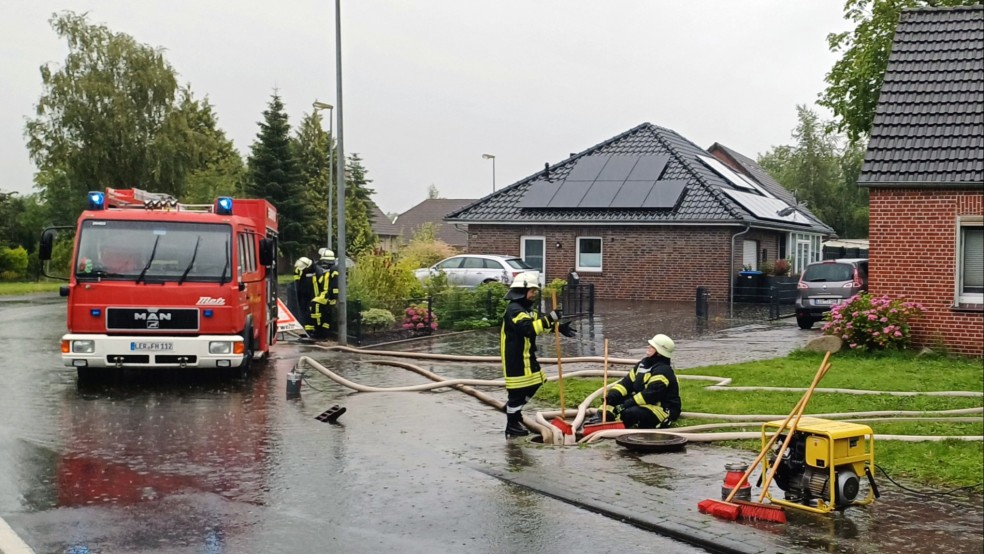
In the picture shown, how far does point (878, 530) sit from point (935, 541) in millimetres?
381

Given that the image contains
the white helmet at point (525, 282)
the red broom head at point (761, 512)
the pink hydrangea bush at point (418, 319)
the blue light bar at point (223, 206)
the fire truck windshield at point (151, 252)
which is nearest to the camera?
the red broom head at point (761, 512)

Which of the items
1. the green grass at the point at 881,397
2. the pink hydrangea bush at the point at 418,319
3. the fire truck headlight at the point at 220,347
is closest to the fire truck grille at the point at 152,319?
the fire truck headlight at the point at 220,347

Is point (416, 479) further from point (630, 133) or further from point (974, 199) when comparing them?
point (630, 133)

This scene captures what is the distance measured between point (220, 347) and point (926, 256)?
1060 centimetres

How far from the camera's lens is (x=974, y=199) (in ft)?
51.3

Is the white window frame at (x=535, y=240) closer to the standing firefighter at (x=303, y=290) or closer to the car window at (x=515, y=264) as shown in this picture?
the car window at (x=515, y=264)

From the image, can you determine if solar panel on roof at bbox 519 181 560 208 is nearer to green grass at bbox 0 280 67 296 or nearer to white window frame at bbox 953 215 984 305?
green grass at bbox 0 280 67 296

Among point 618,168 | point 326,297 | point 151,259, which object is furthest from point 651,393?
point 618,168

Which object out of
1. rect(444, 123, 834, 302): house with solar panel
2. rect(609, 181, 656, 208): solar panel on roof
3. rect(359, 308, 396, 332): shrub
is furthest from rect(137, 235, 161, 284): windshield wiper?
rect(609, 181, 656, 208): solar panel on roof

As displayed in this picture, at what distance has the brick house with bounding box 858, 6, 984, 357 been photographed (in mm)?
15703

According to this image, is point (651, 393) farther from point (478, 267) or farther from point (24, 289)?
point (24, 289)

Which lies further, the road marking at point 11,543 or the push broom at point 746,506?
the push broom at point 746,506

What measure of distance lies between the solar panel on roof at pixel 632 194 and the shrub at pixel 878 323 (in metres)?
18.2

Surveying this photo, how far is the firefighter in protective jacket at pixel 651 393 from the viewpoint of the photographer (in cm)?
1020
